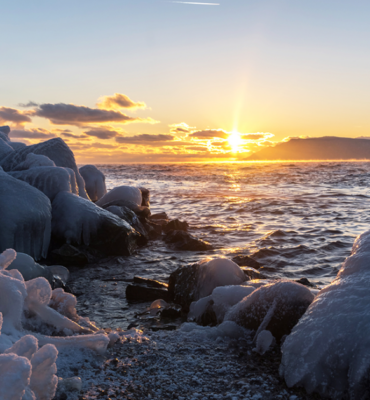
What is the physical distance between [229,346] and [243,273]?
1330 mm

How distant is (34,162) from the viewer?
7.54 metres

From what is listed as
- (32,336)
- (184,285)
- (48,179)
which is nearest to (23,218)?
(48,179)

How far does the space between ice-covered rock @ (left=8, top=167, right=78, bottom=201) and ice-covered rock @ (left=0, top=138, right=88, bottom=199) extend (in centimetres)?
146

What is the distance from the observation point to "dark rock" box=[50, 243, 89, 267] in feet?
18.9

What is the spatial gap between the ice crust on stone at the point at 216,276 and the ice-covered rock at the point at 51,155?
16.9ft

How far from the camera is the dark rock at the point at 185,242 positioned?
687cm

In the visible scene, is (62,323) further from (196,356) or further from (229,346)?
(229,346)

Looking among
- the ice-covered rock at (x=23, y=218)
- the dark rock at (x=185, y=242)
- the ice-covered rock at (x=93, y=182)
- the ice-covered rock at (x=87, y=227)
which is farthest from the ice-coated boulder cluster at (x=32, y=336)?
the ice-covered rock at (x=93, y=182)

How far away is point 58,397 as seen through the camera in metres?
1.93

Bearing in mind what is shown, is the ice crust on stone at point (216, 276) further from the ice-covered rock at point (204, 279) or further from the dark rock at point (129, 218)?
the dark rock at point (129, 218)

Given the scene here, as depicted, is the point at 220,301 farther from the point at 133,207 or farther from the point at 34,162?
the point at 34,162

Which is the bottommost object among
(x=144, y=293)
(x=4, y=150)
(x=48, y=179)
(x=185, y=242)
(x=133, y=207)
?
(x=144, y=293)

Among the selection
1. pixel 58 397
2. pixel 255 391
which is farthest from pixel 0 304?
pixel 255 391

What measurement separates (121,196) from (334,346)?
7879mm
